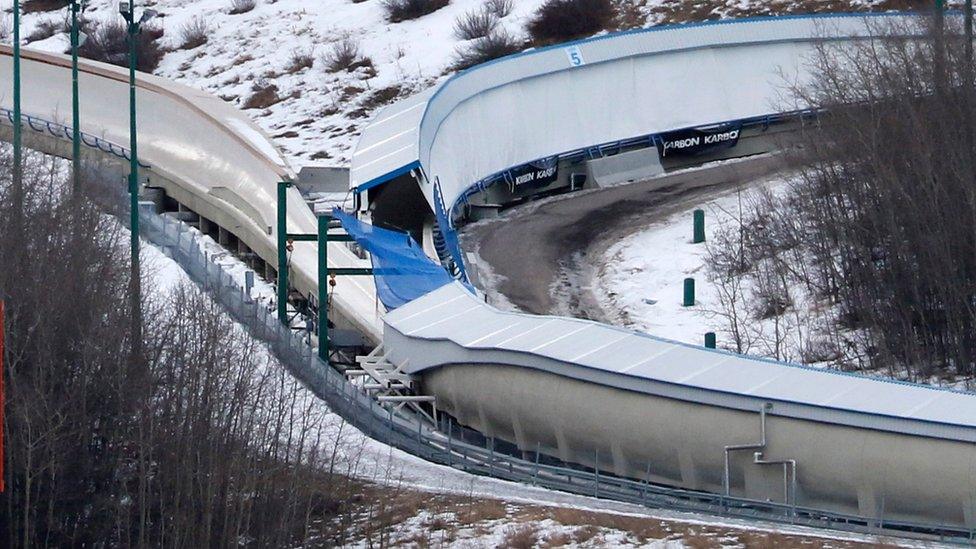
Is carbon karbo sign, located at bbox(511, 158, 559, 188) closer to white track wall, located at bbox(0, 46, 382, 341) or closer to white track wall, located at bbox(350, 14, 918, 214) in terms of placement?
→ white track wall, located at bbox(350, 14, 918, 214)

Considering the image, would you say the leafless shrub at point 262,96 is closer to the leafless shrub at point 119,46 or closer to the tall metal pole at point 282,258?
the leafless shrub at point 119,46

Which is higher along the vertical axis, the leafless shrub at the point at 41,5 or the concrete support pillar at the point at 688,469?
the leafless shrub at the point at 41,5

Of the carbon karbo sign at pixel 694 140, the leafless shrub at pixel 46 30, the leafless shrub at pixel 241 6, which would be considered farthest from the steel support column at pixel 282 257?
the leafless shrub at pixel 46 30

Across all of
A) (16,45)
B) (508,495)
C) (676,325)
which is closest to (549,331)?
(508,495)

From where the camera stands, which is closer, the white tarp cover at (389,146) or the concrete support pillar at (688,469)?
the concrete support pillar at (688,469)

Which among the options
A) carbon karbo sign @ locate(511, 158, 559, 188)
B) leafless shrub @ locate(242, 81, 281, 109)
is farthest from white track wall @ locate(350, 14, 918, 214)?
leafless shrub @ locate(242, 81, 281, 109)
